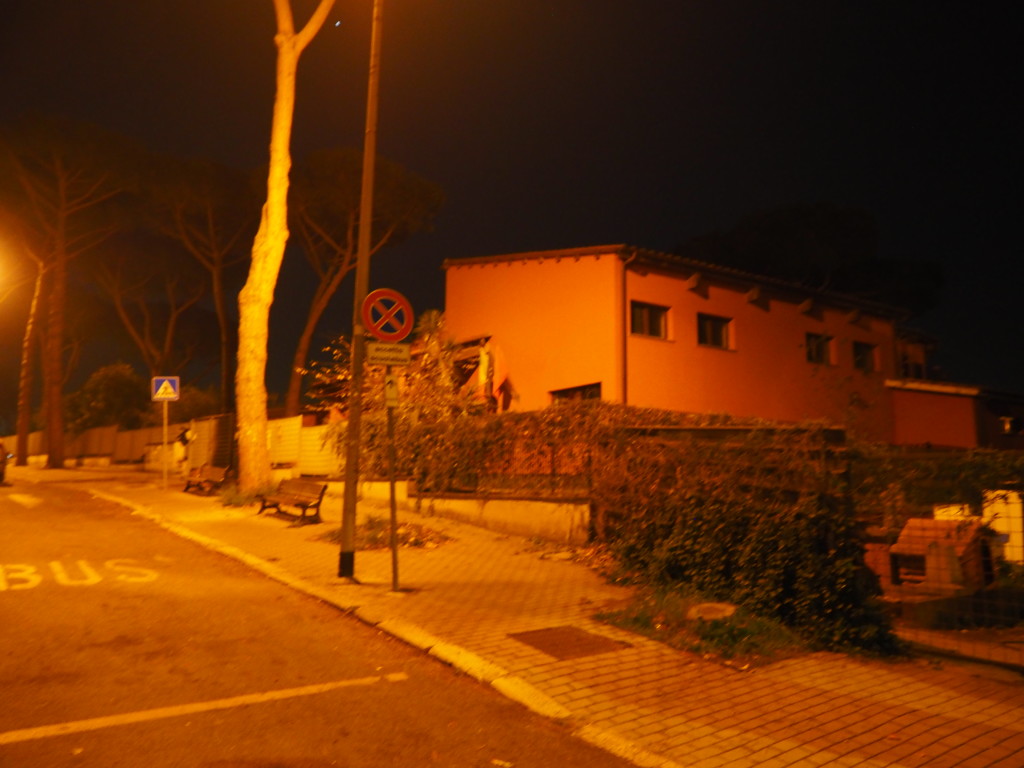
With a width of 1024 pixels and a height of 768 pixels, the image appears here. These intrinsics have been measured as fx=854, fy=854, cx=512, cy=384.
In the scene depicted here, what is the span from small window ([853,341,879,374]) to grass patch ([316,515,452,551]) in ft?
57.3

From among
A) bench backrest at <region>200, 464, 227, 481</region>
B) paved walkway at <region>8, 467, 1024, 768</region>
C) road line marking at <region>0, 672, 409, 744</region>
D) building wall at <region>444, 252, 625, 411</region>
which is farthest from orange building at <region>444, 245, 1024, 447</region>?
road line marking at <region>0, 672, 409, 744</region>

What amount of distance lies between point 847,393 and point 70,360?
44.8 m

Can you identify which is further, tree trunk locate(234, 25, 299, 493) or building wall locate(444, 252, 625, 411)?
building wall locate(444, 252, 625, 411)

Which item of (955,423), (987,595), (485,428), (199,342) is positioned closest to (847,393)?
(955,423)

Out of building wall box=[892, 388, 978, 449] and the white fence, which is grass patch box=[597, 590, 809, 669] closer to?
the white fence

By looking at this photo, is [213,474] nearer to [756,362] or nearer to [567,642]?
[756,362]

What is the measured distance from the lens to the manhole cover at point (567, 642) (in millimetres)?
6699

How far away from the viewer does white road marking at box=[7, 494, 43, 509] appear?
1647cm

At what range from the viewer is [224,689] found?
5.57 metres

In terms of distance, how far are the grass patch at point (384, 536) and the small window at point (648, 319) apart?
28.9 ft

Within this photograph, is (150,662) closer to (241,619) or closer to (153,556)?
(241,619)

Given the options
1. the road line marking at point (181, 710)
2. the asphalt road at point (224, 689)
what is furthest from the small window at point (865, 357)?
the road line marking at point (181, 710)

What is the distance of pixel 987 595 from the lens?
8.00 metres

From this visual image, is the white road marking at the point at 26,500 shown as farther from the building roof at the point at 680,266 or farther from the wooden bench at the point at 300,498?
the building roof at the point at 680,266
